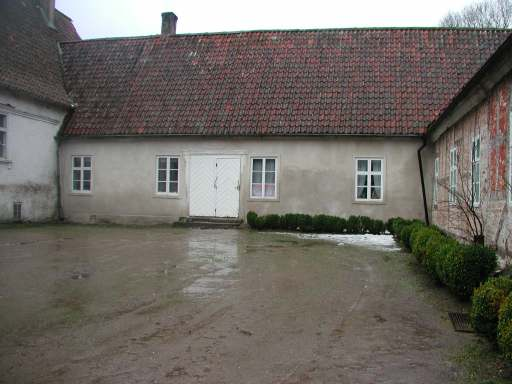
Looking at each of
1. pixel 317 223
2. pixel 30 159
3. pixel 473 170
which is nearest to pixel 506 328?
pixel 473 170

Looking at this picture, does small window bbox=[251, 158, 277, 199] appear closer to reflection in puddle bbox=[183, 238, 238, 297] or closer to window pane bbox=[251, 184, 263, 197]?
window pane bbox=[251, 184, 263, 197]

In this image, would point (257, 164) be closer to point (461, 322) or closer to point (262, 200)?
point (262, 200)

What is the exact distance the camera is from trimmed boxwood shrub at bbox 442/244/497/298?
6559 mm

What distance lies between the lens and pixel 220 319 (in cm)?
593

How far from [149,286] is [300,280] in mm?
2426

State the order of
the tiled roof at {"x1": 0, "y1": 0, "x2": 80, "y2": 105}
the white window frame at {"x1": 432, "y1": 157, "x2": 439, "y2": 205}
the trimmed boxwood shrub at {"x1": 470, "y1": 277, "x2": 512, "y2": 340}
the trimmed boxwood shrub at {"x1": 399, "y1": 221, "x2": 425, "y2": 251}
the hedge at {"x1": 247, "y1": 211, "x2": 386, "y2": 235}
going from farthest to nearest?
the tiled roof at {"x1": 0, "y1": 0, "x2": 80, "y2": 105}
the hedge at {"x1": 247, "y1": 211, "x2": 386, "y2": 235}
the white window frame at {"x1": 432, "y1": 157, "x2": 439, "y2": 205}
the trimmed boxwood shrub at {"x1": 399, "y1": 221, "x2": 425, "y2": 251}
the trimmed boxwood shrub at {"x1": 470, "y1": 277, "x2": 512, "y2": 340}

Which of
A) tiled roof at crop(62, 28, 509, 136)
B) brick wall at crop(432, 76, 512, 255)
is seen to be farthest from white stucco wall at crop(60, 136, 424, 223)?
brick wall at crop(432, 76, 512, 255)

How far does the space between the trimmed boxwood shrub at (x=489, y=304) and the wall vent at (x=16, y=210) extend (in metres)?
16.2

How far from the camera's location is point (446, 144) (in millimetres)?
13602

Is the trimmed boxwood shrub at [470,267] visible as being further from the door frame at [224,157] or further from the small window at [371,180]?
the door frame at [224,157]

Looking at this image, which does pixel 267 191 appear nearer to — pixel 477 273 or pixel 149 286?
pixel 149 286

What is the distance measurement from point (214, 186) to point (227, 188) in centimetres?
49

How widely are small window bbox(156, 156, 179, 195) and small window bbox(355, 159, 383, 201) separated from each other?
→ 659 cm

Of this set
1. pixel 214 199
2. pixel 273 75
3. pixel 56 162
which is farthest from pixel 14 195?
pixel 273 75
